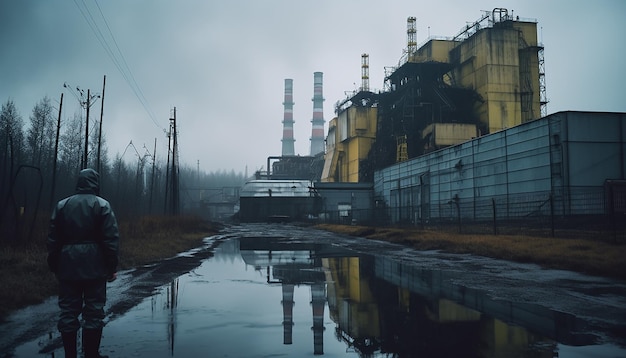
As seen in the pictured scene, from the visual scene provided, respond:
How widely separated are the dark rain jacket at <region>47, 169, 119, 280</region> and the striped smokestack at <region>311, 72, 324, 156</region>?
309ft

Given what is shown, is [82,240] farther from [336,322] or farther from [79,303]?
[336,322]

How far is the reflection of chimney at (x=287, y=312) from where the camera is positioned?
16.1ft

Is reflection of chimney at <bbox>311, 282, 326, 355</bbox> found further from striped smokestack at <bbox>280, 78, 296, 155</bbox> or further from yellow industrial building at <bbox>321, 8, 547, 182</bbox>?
striped smokestack at <bbox>280, 78, 296, 155</bbox>

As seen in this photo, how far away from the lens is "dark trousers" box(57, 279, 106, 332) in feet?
14.0

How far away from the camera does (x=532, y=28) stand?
5294cm

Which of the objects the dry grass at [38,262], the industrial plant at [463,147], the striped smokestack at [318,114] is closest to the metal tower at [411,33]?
the industrial plant at [463,147]

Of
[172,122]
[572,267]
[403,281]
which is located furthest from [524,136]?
[172,122]

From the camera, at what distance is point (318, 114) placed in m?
97.9

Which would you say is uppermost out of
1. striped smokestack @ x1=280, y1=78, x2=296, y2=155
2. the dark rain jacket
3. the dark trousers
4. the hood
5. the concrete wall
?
striped smokestack @ x1=280, y1=78, x2=296, y2=155

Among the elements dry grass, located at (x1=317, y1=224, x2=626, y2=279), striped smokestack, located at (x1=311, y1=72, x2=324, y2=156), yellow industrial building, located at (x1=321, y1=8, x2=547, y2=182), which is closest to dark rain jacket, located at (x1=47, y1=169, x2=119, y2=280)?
dry grass, located at (x1=317, y1=224, x2=626, y2=279)

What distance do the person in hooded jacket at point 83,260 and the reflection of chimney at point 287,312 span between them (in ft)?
6.01

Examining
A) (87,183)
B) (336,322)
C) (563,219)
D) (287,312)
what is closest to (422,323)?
(336,322)

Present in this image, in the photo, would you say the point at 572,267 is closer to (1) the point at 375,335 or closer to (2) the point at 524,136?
(1) the point at 375,335

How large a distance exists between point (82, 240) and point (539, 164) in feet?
98.9
